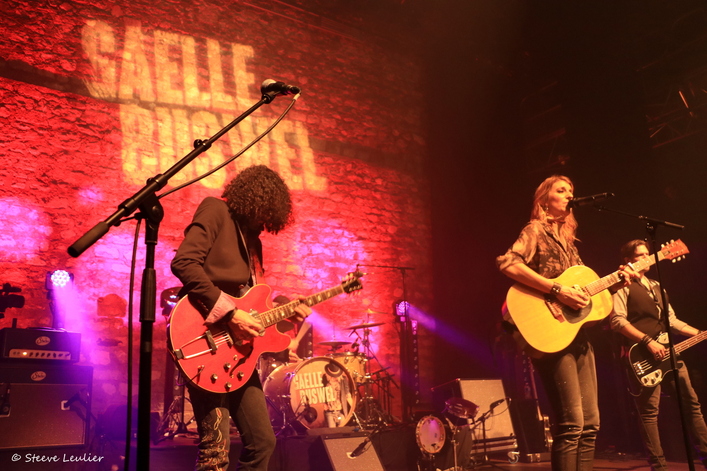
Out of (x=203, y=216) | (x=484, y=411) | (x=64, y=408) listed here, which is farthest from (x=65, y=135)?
(x=484, y=411)

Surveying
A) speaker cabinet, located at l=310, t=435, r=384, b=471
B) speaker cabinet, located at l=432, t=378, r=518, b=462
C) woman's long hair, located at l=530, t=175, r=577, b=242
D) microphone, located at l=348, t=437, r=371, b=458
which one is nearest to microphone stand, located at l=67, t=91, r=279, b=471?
woman's long hair, located at l=530, t=175, r=577, b=242

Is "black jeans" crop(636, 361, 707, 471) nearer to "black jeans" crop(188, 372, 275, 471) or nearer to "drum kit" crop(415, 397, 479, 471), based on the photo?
"drum kit" crop(415, 397, 479, 471)

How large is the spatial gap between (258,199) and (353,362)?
4.00m

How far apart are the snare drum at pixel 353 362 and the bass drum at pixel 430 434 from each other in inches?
34.2

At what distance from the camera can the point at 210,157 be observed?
7.72 m

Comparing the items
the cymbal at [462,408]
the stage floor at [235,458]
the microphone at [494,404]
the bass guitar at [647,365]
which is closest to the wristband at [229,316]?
the stage floor at [235,458]

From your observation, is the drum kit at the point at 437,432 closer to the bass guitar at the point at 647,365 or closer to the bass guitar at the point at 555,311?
the bass guitar at the point at 647,365

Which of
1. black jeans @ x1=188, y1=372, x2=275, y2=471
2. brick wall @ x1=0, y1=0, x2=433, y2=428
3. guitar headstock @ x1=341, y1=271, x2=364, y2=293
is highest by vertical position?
brick wall @ x1=0, y1=0, x2=433, y2=428

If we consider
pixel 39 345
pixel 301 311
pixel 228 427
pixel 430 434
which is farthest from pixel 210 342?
pixel 430 434

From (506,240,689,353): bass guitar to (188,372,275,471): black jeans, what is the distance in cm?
160

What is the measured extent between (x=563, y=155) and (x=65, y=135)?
712 cm

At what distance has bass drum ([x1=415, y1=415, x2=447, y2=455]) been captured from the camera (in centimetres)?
602

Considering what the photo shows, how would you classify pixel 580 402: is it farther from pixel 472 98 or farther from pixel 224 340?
pixel 472 98

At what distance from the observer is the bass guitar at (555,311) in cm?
329
